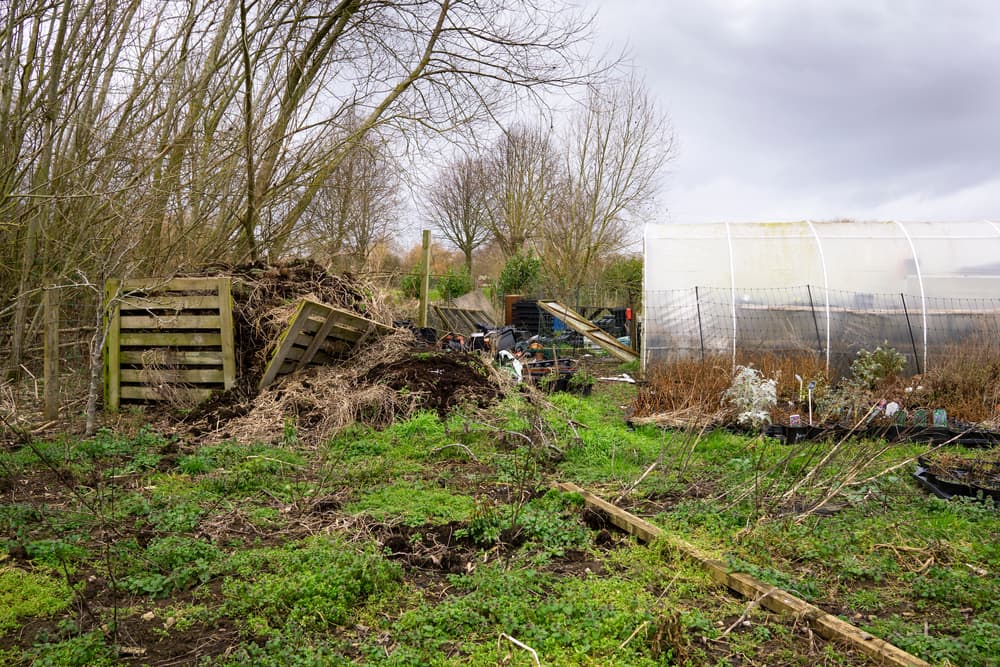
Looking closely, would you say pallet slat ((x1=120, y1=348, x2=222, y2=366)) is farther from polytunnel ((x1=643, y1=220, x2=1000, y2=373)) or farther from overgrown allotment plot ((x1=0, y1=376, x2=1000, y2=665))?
polytunnel ((x1=643, y1=220, x2=1000, y2=373))

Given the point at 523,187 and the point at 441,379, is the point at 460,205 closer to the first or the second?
the point at 523,187

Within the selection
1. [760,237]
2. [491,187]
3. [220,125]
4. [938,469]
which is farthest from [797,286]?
[491,187]

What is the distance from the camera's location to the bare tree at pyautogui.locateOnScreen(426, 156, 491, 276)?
34344 millimetres

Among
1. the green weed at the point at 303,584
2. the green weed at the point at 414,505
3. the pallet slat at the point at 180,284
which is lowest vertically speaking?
the green weed at the point at 303,584

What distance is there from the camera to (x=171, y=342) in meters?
7.52

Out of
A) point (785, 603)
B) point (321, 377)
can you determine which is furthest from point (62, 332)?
point (785, 603)

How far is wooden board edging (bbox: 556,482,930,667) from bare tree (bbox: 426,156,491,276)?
30.3 m

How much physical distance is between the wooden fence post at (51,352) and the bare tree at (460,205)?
27.6 meters

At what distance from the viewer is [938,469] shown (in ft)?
19.2

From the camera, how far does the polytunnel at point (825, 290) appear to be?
10.2 meters

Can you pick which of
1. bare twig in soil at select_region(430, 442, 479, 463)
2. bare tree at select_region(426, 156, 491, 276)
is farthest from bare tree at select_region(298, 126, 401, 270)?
bare tree at select_region(426, 156, 491, 276)

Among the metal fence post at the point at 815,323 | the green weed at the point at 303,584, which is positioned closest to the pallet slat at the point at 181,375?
the green weed at the point at 303,584

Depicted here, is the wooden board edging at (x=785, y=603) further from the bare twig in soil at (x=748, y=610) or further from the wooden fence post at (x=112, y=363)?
the wooden fence post at (x=112, y=363)

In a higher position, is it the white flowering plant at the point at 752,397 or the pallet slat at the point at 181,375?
the pallet slat at the point at 181,375
